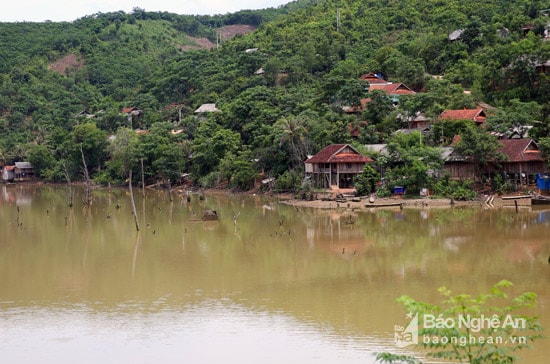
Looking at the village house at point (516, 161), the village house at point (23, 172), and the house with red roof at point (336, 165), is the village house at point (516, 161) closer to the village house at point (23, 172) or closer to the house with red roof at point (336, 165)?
the house with red roof at point (336, 165)

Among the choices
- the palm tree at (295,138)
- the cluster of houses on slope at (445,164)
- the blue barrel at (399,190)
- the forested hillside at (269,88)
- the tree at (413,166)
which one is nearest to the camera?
the cluster of houses on slope at (445,164)

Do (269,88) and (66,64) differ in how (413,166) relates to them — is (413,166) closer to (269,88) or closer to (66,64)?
(269,88)

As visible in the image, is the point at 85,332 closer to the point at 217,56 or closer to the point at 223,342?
the point at 223,342

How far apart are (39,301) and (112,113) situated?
5645cm

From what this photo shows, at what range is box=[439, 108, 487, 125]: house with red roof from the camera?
143 feet

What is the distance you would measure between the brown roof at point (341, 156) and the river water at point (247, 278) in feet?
18.3

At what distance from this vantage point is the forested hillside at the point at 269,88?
47.9 metres

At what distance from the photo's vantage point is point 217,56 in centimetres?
8519

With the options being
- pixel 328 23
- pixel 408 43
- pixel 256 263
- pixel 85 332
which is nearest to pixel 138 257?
pixel 256 263

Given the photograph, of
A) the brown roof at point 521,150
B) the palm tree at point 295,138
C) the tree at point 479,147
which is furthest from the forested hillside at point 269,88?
the tree at point 479,147

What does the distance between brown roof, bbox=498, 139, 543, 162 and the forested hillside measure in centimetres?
120

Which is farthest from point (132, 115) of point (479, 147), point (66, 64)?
point (479, 147)

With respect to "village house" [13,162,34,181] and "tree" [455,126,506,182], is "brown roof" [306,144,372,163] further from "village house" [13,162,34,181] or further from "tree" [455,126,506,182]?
"village house" [13,162,34,181]

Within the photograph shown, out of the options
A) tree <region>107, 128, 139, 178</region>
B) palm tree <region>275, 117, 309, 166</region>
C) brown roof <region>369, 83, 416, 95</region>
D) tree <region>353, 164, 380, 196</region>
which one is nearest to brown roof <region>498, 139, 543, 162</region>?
tree <region>353, 164, 380, 196</region>
